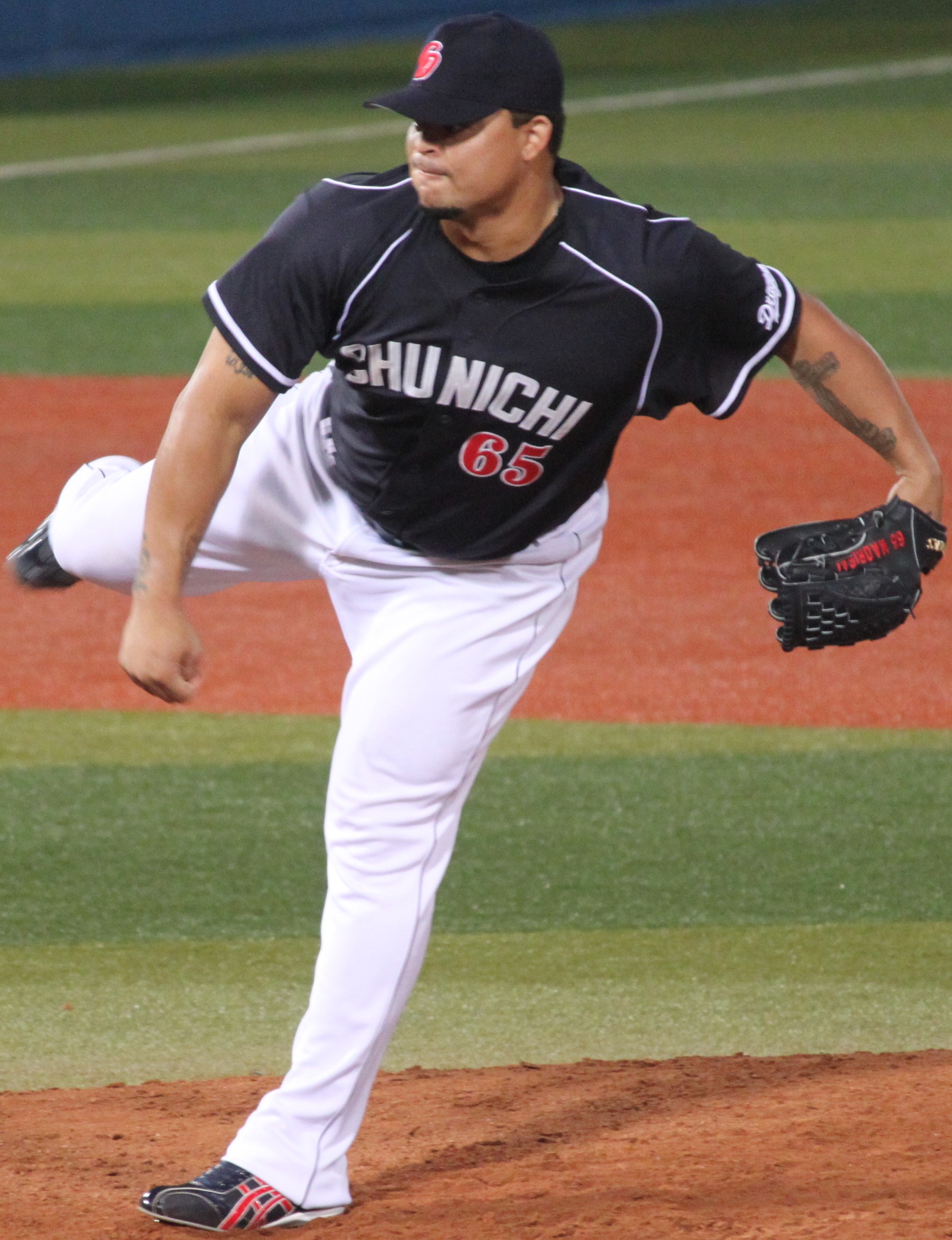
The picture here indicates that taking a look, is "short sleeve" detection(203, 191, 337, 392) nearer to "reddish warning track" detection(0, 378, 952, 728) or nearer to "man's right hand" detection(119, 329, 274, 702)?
"man's right hand" detection(119, 329, 274, 702)

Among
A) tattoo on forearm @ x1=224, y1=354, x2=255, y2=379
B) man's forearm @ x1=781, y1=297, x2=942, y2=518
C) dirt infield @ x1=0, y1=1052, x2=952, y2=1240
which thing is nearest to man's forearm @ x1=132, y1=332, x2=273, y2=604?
tattoo on forearm @ x1=224, y1=354, x2=255, y2=379

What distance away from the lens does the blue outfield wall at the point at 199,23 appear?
2570cm

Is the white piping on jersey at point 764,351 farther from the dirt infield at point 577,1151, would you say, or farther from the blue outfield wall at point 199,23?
the blue outfield wall at point 199,23

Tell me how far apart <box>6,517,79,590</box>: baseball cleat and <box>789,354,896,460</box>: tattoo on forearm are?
1.52 metres

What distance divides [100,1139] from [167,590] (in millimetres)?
1213

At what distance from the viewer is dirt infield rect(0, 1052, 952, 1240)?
3.38m

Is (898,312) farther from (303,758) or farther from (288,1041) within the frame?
(288,1041)

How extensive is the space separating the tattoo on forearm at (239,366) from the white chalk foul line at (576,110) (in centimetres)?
1674


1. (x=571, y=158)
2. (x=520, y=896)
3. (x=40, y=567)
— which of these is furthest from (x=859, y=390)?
(x=571, y=158)

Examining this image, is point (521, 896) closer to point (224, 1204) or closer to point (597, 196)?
point (224, 1204)

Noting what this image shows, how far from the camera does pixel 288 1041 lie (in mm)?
4477

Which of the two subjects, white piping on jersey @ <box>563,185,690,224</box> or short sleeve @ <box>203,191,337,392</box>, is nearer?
short sleeve @ <box>203,191,337,392</box>

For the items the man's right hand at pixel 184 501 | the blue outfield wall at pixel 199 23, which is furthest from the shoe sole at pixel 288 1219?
the blue outfield wall at pixel 199 23

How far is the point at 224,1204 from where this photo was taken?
330 centimetres
